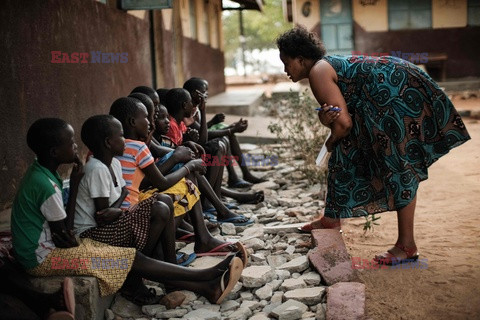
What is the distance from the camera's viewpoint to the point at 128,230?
296 cm

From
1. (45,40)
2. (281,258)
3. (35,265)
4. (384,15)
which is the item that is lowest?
(281,258)

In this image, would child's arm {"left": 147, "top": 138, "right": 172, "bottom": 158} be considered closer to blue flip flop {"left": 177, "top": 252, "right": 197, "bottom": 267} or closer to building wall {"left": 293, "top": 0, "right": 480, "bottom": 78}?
blue flip flop {"left": 177, "top": 252, "right": 197, "bottom": 267}

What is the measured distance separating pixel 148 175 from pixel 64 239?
0.79 metres

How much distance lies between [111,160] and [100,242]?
449 mm

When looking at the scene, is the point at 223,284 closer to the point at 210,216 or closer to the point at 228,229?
the point at 228,229

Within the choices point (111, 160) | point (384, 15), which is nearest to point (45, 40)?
point (111, 160)

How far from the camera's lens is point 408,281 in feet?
10.8

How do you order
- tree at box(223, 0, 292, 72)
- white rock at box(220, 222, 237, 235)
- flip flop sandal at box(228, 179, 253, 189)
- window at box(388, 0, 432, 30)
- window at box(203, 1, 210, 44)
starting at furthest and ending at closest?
tree at box(223, 0, 292, 72) → window at box(388, 0, 432, 30) → window at box(203, 1, 210, 44) → flip flop sandal at box(228, 179, 253, 189) → white rock at box(220, 222, 237, 235)

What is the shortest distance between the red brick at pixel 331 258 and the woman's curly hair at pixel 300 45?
123 cm

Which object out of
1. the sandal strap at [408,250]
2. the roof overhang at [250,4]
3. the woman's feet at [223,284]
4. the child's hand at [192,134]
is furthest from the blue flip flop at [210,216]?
the roof overhang at [250,4]

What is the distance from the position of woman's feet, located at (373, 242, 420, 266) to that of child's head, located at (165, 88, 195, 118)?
195 centimetres

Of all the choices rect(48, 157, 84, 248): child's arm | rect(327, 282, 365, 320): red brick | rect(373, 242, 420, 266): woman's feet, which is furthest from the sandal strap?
rect(48, 157, 84, 248): child's arm

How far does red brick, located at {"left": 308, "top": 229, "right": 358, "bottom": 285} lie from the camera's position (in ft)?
10.9

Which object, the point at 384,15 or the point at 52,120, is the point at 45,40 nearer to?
the point at 52,120
